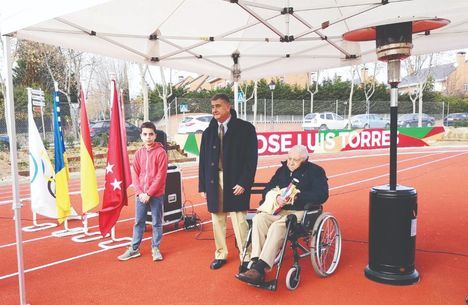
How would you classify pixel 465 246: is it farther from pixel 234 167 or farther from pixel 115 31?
pixel 115 31

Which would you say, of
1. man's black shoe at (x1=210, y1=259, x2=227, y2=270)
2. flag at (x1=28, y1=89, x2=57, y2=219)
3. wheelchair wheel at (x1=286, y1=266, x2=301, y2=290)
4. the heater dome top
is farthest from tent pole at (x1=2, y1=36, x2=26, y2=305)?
the heater dome top

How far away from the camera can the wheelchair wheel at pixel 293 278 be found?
3650 mm

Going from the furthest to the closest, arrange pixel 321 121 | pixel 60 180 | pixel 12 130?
pixel 321 121, pixel 60 180, pixel 12 130

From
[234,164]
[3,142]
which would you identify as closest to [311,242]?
[234,164]

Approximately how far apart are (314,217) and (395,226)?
2.56 ft

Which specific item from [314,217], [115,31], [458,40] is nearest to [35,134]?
[115,31]

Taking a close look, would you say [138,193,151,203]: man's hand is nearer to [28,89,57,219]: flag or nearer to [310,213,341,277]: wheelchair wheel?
[310,213,341,277]: wheelchair wheel

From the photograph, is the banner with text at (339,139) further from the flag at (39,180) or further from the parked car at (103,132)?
the parked car at (103,132)

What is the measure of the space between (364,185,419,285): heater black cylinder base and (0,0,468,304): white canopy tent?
168cm

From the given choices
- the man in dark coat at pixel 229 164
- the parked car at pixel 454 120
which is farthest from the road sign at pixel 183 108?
the parked car at pixel 454 120

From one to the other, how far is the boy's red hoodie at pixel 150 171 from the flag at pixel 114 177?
180mm

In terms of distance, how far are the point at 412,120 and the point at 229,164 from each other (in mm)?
24566

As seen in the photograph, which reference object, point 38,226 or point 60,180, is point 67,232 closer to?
point 38,226

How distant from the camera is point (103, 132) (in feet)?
60.6
